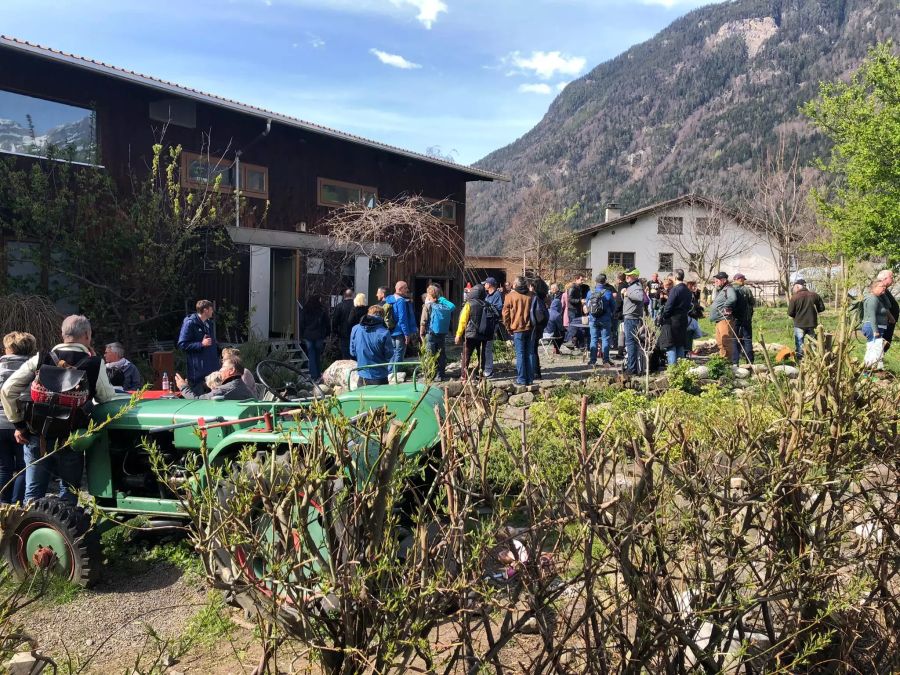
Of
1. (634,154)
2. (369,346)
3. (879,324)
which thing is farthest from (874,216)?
(634,154)

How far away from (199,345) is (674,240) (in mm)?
35924

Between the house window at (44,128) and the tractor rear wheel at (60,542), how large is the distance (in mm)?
9107

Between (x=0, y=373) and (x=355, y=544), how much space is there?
429 centimetres

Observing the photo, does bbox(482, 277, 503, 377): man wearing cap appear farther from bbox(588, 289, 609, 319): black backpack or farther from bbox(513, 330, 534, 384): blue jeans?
bbox(588, 289, 609, 319): black backpack

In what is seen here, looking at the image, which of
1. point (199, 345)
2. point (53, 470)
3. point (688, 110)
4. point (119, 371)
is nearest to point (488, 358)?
point (199, 345)

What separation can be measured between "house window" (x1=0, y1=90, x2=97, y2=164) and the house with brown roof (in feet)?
0.06

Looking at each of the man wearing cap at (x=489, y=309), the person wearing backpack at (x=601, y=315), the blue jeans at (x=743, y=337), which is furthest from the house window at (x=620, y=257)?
the man wearing cap at (x=489, y=309)

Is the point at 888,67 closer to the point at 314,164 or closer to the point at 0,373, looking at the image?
the point at 314,164

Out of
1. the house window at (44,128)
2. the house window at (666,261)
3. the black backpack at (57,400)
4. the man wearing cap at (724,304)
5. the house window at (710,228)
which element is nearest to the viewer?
the black backpack at (57,400)

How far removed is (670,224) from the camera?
133ft

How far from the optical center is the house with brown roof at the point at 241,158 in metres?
11.9

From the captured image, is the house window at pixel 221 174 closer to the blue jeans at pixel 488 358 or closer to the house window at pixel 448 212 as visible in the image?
the house window at pixel 448 212

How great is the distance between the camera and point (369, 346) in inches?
363

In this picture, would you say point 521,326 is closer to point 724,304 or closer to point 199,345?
point 724,304
